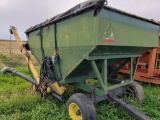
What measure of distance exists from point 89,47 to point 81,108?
3.50 feet

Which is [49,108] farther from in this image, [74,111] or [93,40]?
[93,40]

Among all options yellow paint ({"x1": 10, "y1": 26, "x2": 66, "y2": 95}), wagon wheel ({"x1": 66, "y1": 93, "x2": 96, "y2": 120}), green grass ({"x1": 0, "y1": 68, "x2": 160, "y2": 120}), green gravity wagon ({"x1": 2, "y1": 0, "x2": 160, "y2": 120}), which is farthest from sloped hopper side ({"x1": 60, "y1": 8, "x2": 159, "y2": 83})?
green grass ({"x1": 0, "y1": 68, "x2": 160, "y2": 120})

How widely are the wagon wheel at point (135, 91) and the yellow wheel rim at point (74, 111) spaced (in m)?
1.46

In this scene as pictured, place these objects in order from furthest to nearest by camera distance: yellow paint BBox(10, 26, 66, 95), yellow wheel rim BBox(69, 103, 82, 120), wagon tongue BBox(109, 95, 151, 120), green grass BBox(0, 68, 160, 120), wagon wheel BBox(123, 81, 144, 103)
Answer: wagon wheel BBox(123, 81, 144, 103), yellow paint BBox(10, 26, 66, 95), green grass BBox(0, 68, 160, 120), yellow wheel rim BBox(69, 103, 82, 120), wagon tongue BBox(109, 95, 151, 120)

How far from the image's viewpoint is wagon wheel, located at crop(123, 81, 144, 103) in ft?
13.8

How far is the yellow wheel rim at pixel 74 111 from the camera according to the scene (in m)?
3.34

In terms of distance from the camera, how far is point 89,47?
290 centimetres

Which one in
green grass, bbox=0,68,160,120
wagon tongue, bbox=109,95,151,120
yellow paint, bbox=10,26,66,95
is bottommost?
green grass, bbox=0,68,160,120

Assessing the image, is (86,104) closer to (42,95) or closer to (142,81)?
(42,95)

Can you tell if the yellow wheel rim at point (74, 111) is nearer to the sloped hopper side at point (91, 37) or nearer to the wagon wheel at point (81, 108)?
the wagon wheel at point (81, 108)

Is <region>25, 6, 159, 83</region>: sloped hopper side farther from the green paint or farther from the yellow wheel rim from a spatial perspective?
the yellow wheel rim

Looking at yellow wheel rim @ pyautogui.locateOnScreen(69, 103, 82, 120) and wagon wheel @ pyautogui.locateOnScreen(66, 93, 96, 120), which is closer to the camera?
wagon wheel @ pyautogui.locateOnScreen(66, 93, 96, 120)

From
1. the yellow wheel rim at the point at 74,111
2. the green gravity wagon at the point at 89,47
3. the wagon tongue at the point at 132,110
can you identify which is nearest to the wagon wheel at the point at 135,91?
the green gravity wagon at the point at 89,47

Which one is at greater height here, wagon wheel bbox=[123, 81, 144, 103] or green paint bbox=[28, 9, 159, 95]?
green paint bbox=[28, 9, 159, 95]
